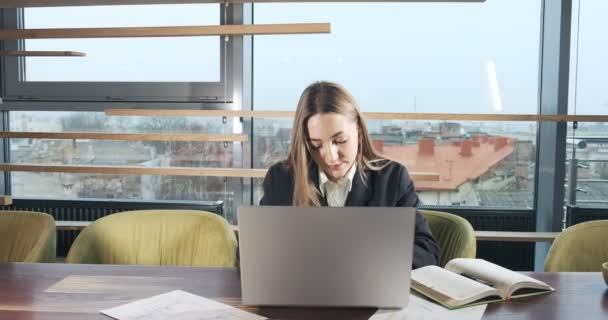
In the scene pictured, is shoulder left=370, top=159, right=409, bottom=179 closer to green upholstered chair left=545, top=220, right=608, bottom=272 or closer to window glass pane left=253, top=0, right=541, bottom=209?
green upholstered chair left=545, top=220, right=608, bottom=272

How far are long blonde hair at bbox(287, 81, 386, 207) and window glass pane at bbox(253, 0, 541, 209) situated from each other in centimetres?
128

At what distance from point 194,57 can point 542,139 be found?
1.97 metres

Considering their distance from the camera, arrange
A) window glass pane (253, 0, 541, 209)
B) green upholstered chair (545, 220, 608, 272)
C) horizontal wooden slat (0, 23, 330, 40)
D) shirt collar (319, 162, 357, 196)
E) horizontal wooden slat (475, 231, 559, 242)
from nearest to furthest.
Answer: green upholstered chair (545, 220, 608, 272)
shirt collar (319, 162, 357, 196)
horizontal wooden slat (0, 23, 330, 40)
horizontal wooden slat (475, 231, 559, 242)
window glass pane (253, 0, 541, 209)

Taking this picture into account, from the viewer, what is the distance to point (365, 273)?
3.55 ft

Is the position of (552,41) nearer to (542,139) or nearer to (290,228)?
(542,139)

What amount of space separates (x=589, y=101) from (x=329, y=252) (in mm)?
2524

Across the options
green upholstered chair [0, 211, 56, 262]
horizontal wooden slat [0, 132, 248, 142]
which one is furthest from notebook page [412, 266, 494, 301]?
horizontal wooden slat [0, 132, 248, 142]

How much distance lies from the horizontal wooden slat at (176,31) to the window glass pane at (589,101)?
4.73ft

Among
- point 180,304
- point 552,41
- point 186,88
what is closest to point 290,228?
point 180,304

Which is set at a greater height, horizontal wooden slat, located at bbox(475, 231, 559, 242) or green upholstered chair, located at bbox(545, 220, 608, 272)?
green upholstered chair, located at bbox(545, 220, 608, 272)

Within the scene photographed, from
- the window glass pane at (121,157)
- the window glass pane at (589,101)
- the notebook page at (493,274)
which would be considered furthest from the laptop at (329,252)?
the window glass pane at (589,101)

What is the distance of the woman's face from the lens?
5.76ft

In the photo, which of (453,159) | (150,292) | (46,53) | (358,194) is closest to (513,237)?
(453,159)

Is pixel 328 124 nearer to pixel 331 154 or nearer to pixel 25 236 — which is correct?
pixel 331 154
